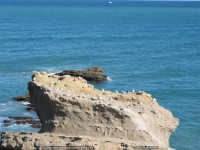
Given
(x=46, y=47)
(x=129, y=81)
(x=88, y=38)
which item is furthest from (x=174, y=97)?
(x=88, y=38)

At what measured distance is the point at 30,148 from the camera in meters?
25.5

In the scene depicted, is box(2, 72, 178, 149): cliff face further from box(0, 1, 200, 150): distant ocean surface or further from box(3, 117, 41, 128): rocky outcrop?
box(3, 117, 41, 128): rocky outcrop

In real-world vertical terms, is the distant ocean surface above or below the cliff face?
below

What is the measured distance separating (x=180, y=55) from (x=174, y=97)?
121ft

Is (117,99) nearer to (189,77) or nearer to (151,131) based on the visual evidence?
(151,131)

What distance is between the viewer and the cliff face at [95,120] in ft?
83.8

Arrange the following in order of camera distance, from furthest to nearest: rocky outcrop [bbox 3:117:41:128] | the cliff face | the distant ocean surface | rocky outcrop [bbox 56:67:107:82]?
rocky outcrop [bbox 56:67:107:82] → the distant ocean surface → rocky outcrop [bbox 3:117:41:128] → the cliff face

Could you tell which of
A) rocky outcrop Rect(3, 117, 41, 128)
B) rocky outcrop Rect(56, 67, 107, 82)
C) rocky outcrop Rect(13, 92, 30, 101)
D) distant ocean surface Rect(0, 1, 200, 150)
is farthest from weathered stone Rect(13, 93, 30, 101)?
rocky outcrop Rect(56, 67, 107, 82)

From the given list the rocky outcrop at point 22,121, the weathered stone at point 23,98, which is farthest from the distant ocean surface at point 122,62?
the weathered stone at point 23,98

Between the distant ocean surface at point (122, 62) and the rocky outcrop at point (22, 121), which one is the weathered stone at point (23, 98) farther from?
the rocky outcrop at point (22, 121)

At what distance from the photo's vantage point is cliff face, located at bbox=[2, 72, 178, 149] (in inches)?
1005

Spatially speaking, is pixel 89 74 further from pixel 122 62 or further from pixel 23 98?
pixel 122 62

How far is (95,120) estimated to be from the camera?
2580cm

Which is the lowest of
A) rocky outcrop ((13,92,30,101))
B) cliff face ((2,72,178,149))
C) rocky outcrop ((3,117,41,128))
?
rocky outcrop ((3,117,41,128))
